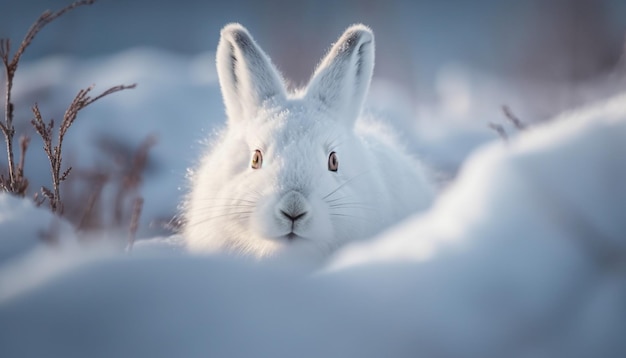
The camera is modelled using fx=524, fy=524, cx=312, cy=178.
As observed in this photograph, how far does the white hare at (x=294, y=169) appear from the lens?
9.05 ft

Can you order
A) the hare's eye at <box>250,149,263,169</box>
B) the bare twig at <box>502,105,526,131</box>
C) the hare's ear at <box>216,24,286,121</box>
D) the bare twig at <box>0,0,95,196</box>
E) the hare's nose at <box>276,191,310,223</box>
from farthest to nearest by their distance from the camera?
the hare's ear at <box>216,24,286,121</box>
the hare's eye at <box>250,149,263,169</box>
the bare twig at <box>502,105,526,131</box>
the hare's nose at <box>276,191,310,223</box>
the bare twig at <box>0,0,95,196</box>

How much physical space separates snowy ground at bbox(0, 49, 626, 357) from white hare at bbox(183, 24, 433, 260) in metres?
1.33

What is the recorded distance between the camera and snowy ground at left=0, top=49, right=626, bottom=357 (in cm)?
108

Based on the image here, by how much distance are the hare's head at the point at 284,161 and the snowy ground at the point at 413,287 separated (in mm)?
1319

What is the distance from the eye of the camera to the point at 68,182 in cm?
385

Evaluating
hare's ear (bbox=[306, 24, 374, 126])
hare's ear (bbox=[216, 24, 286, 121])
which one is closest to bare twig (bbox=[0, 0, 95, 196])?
hare's ear (bbox=[216, 24, 286, 121])

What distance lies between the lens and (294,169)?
2.90 metres

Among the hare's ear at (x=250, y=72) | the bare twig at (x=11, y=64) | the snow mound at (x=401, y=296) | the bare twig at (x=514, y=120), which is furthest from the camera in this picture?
the hare's ear at (x=250, y=72)

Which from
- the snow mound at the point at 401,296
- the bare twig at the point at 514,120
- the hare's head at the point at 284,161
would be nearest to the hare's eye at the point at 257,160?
the hare's head at the point at 284,161

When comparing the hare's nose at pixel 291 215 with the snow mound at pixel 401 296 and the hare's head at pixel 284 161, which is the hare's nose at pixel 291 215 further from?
the snow mound at pixel 401 296

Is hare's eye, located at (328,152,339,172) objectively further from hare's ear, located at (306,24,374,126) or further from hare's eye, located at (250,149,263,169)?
hare's ear, located at (306,24,374,126)

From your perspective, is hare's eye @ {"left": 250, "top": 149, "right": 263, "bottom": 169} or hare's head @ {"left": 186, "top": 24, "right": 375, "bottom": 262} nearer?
hare's head @ {"left": 186, "top": 24, "right": 375, "bottom": 262}

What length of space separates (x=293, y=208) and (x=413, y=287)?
58.2 inches

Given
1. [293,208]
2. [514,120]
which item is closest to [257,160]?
[293,208]
